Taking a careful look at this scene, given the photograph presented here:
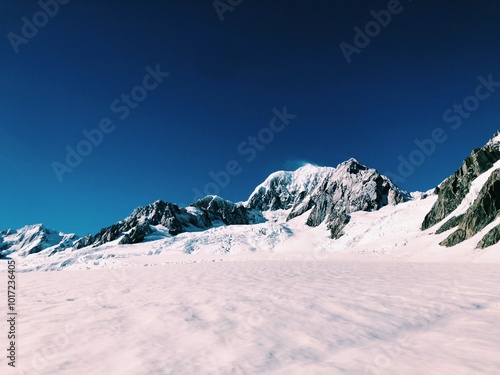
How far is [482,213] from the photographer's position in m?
26.2

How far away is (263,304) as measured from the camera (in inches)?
296

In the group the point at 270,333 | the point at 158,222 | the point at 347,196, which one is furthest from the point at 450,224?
the point at 158,222

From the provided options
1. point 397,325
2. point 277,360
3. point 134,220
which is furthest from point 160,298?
point 134,220

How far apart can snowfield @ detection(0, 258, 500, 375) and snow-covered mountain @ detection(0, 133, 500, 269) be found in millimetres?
19492

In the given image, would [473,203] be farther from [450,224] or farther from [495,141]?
[495,141]

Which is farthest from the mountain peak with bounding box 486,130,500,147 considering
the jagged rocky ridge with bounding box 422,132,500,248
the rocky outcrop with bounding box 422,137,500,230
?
the rocky outcrop with bounding box 422,137,500,230

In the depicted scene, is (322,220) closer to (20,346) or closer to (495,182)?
(495,182)

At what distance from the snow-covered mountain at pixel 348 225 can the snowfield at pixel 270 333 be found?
19492 millimetres

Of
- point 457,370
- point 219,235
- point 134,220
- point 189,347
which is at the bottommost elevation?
point 457,370

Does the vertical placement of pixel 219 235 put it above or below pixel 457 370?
above

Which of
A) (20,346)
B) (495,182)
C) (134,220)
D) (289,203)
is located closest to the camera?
(20,346)

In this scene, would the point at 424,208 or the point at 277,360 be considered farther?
the point at 424,208

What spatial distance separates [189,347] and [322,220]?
91.0 m

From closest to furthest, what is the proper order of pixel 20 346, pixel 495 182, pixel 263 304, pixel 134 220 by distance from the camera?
pixel 20 346, pixel 263 304, pixel 495 182, pixel 134 220
